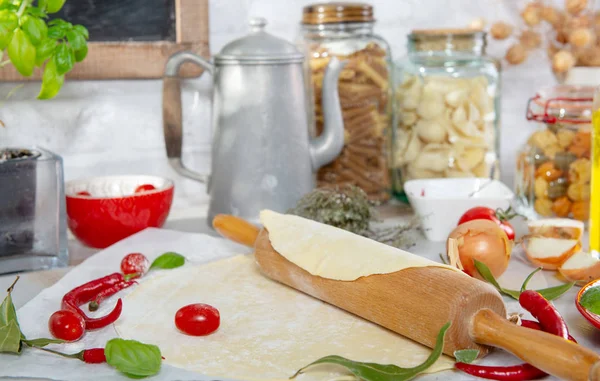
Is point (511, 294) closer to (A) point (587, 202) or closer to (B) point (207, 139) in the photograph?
(A) point (587, 202)

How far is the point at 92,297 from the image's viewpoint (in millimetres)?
932

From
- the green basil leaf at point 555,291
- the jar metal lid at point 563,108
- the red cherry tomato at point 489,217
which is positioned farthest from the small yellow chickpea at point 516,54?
the green basil leaf at point 555,291

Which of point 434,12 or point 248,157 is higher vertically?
point 434,12

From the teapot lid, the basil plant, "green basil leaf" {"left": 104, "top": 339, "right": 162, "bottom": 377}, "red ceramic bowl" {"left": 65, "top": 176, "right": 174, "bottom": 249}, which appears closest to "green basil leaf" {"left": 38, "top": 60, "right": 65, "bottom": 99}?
the basil plant

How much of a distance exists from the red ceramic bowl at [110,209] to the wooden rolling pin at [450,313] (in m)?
0.38

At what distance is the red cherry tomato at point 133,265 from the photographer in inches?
39.5

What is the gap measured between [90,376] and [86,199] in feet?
1.57

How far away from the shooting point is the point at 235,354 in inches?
30.0

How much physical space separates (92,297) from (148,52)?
59 cm

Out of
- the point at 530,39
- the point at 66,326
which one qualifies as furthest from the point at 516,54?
the point at 66,326

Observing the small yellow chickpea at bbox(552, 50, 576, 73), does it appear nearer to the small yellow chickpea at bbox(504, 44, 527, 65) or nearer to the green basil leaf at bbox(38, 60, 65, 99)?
the small yellow chickpea at bbox(504, 44, 527, 65)

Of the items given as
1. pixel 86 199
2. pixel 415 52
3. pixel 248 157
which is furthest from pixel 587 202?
pixel 86 199

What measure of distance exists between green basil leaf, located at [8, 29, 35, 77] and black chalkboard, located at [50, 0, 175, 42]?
397mm

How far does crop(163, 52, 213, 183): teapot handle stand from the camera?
4.12 ft
